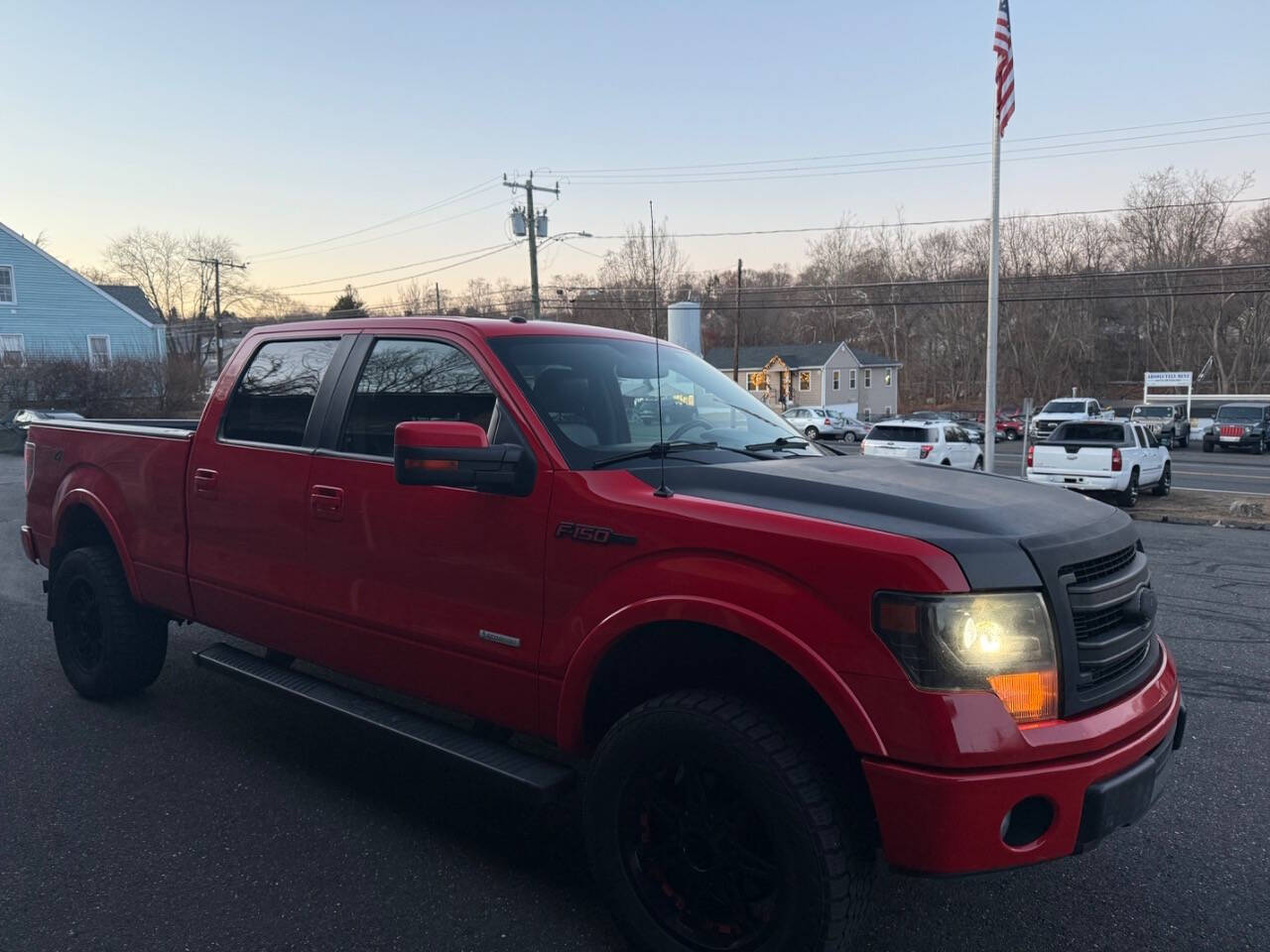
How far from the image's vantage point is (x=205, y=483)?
424cm

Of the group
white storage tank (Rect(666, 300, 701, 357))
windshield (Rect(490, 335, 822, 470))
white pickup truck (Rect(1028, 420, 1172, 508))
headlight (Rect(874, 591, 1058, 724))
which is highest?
white storage tank (Rect(666, 300, 701, 357))

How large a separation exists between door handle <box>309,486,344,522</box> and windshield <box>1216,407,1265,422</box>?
42907 millimetres

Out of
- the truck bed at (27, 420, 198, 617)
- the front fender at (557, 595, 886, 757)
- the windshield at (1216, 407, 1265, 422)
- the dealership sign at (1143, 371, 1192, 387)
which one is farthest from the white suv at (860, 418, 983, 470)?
the dealership sign at (1143, 371, 1192, 387)

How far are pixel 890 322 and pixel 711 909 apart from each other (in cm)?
8718

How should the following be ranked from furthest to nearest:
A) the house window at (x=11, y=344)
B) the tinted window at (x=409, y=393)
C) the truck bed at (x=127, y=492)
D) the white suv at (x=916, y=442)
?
the house window at (x=11, y=344) < the white suv at (x=916, y=442) < the truck bed at (x=127, y=492) < the tinted window at (x=409, y=393)

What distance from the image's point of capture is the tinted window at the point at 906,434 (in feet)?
70.5

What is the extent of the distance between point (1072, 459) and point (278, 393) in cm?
1625

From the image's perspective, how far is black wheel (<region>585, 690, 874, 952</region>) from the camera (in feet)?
7.71

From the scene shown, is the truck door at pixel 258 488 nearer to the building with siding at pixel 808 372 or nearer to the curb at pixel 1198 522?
the curb at pixel 1198 522

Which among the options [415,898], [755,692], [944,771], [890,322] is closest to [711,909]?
[755,692]

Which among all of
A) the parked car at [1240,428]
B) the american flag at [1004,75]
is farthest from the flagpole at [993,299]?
the parked car at [1240,428]

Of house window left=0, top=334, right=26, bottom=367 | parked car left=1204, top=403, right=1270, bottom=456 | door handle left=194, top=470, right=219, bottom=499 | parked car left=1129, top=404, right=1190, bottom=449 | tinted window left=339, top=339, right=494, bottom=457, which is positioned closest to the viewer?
tinted window left=339, top=339, right=494, bottom=457

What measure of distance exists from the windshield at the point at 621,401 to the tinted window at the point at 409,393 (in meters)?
0.18

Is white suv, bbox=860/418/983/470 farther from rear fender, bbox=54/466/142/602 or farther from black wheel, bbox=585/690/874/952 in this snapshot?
black wheel, bbox=585/690/874/952
